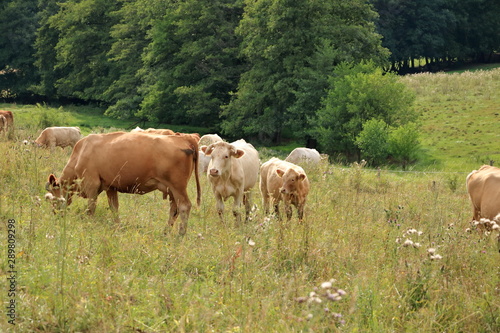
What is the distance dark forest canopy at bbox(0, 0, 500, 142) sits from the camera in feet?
129

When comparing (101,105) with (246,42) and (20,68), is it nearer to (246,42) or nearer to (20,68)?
(20,68)

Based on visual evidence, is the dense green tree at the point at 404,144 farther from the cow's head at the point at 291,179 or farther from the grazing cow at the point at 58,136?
the cow's head at the point at 291,179

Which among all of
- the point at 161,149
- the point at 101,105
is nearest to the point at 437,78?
the point at 101,105

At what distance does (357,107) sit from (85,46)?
32194 mm

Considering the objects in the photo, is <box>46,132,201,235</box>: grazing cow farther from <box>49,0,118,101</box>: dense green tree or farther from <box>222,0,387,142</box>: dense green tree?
<box>49,0,118,101</box>: dense green tree

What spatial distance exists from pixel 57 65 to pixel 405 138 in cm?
3735

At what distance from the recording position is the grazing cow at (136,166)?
30.1 ft

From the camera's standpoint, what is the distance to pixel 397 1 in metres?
71.6

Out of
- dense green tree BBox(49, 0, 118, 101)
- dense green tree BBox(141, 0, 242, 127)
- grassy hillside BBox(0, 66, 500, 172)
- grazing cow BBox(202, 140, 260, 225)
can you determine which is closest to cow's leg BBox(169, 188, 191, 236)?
grazing cow BBox(202, 140, 260, 225)

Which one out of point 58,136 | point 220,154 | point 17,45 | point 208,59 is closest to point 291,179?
point 220,154

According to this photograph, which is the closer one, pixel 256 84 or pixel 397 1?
pixel 256 84

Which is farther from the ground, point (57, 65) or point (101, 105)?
point (57, 65)

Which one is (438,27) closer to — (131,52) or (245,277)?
(131,52)

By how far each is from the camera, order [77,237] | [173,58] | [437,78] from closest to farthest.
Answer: [77,237], [173,58], [437,78]
